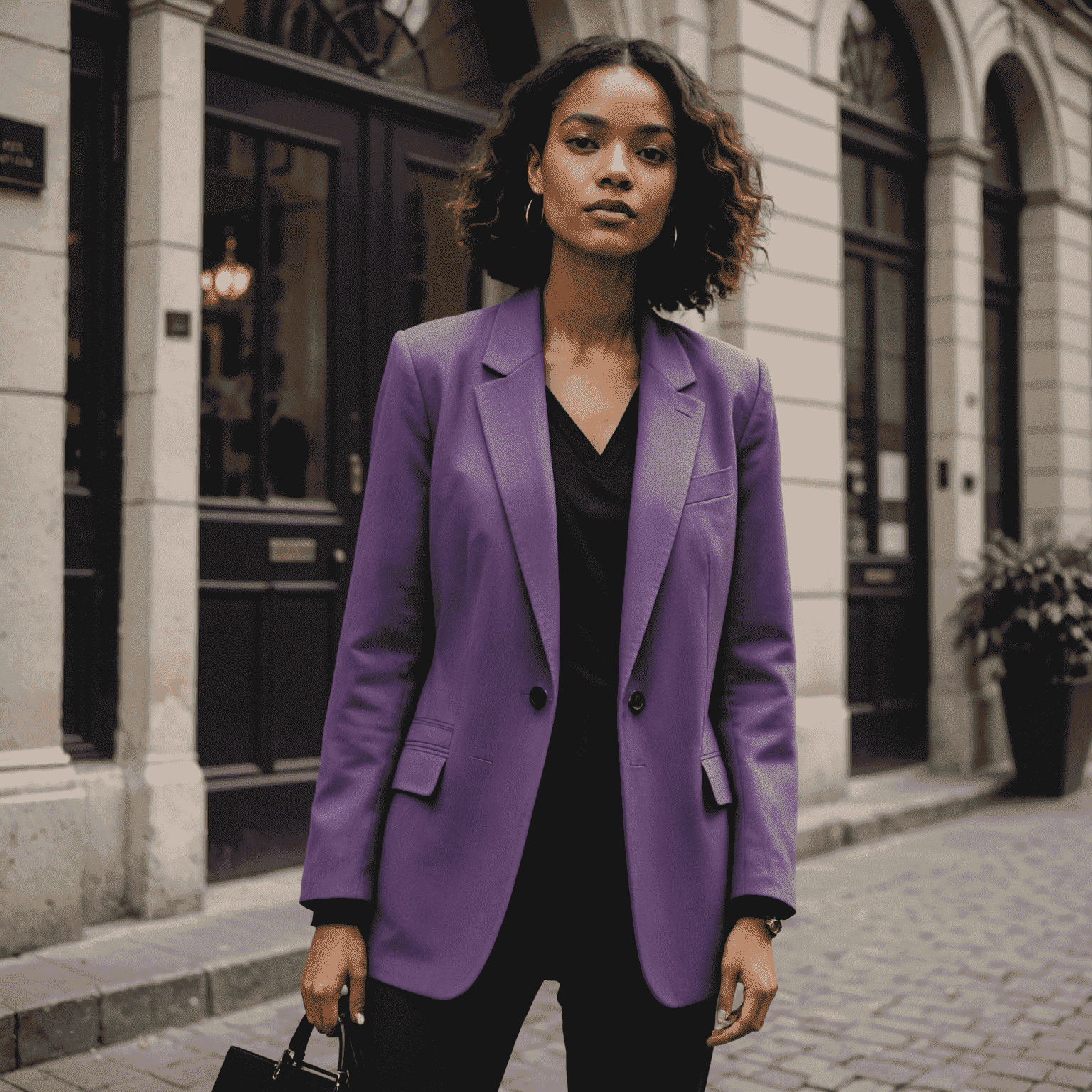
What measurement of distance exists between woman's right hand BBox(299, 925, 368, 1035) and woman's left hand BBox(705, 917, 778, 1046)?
47 cm

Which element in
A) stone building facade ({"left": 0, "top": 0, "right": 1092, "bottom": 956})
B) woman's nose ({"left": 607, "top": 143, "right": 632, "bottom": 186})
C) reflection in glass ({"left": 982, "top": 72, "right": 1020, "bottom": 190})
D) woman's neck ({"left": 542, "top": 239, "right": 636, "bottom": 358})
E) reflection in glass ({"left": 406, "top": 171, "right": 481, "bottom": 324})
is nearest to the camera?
woman's nose ({"left": 607, "top": 143, "right": 632, "bottom": 186})

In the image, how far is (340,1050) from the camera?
1.67 m

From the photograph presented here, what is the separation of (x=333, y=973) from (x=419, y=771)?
0.27 metres

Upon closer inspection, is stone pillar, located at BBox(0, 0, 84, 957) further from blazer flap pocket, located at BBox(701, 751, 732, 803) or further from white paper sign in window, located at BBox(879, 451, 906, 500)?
white paper sign in window, located at BBox(879, 451, 906, 500)

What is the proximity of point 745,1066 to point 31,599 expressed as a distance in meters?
2.80

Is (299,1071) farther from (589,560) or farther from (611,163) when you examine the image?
(611,163)

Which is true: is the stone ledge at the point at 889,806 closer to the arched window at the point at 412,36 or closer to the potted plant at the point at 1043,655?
the potted plant at the point at 1043,655

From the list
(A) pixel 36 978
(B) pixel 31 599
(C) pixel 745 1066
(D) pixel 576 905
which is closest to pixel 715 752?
(D) pixel 576 905

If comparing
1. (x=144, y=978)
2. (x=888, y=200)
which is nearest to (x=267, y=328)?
(x=144, y=978)

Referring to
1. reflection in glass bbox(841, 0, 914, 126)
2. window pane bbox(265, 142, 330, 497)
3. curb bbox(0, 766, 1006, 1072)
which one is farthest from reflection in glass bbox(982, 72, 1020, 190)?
curb bbox(0, 766, 1006, 1072)

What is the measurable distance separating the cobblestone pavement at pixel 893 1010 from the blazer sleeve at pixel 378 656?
2289mm

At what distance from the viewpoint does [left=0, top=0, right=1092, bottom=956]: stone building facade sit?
4.57 metres

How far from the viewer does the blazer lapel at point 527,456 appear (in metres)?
1.67

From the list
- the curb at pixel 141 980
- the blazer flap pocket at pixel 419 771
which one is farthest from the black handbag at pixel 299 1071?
the curb at pixel 141 980
